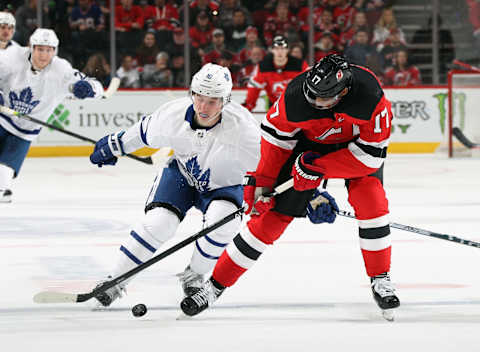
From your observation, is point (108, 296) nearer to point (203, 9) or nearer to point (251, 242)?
point (251, 242)

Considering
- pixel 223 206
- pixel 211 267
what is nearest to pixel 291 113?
pixel 223 206

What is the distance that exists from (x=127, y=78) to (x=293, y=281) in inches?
261

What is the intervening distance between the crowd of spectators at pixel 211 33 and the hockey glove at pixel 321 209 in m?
6.92

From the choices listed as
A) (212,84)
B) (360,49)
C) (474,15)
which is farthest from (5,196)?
(474,15)

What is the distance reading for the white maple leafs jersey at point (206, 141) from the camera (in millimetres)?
3168

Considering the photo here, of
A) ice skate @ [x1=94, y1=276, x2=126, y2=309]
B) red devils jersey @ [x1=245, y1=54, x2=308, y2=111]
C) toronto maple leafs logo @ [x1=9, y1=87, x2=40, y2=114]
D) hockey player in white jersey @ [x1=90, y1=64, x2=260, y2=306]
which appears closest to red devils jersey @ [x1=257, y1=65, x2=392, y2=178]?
hockey player in white jersey @ [x1=90, y1=64, x2=260, y2=306]

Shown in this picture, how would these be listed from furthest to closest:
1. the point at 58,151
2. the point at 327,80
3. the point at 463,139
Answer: the point at 58,151
the point at 463,139
the point at 327,80

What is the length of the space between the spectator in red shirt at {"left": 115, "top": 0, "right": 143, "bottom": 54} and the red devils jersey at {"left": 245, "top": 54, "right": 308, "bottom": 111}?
1743mm

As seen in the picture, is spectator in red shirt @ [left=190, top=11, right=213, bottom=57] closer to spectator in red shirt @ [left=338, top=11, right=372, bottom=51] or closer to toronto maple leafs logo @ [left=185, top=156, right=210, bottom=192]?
spectator in red shirt @ [left=338, top=11, right=372, bottom=51]

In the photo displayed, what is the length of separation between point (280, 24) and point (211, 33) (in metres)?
0.78

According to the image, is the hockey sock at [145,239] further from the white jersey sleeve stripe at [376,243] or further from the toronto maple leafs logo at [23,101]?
the toronto maple leafs logo at [23,101]

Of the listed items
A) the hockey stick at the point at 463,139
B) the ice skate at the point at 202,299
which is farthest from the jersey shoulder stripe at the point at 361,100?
the hockey stick at the point at 463,139

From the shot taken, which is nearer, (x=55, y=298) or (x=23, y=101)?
(x=55, y=298)

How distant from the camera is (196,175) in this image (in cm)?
324
